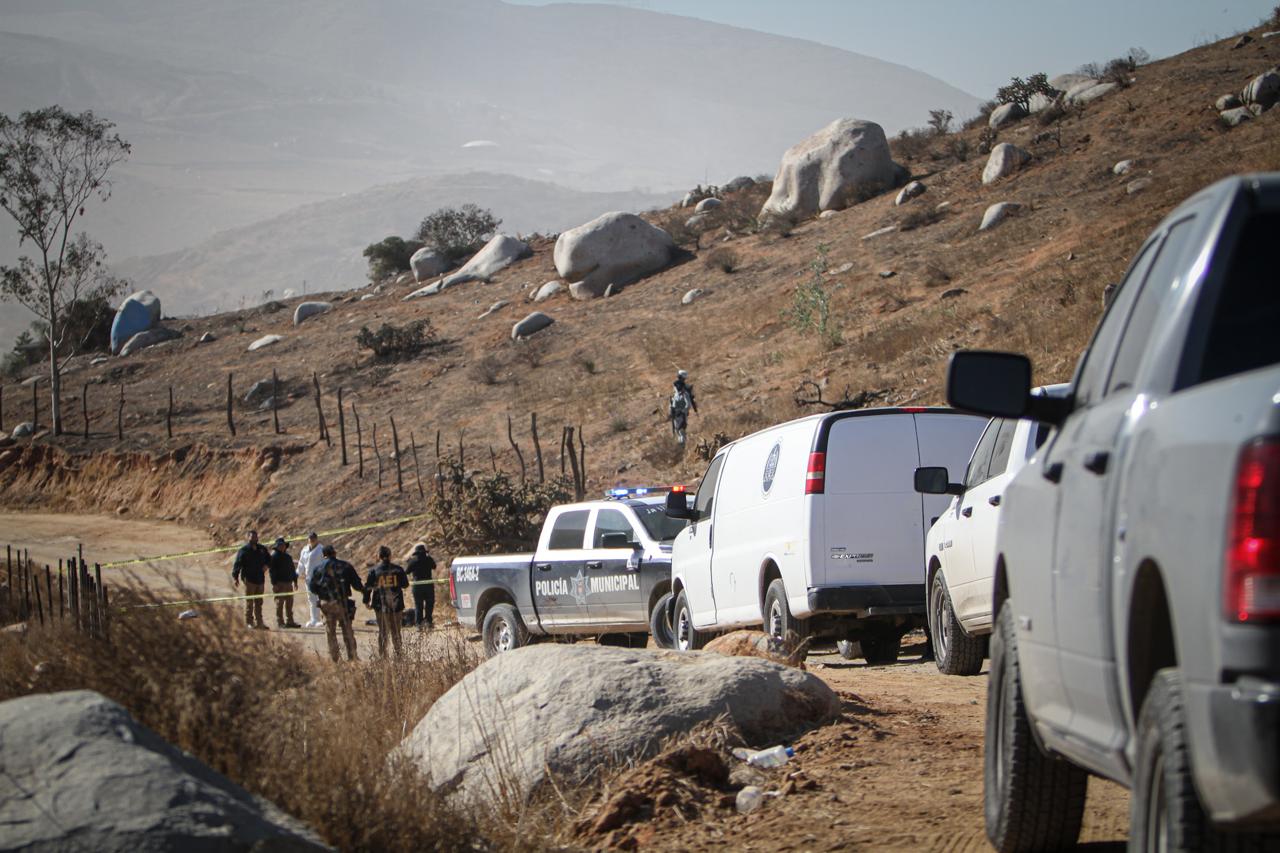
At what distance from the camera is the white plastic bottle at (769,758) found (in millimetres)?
7469

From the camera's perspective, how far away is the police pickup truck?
52.8 feet

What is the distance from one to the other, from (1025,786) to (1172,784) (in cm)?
192

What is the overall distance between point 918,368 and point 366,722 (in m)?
25.8

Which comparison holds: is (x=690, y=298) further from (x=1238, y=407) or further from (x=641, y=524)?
(x=1238, y=407)

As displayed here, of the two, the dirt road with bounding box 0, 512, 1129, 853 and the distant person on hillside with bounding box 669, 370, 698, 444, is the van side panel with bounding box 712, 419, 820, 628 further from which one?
the distant person on hillside with bounding box 669, 370, 698, 444

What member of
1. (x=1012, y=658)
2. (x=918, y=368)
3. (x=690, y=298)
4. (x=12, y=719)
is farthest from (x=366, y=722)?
(x=690, y=298)

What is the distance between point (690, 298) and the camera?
49.9 m

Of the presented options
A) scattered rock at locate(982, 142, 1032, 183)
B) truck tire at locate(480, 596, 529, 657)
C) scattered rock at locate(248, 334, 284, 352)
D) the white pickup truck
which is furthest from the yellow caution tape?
the white pickup truck

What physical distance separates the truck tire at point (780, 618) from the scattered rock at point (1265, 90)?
3462 centimetres

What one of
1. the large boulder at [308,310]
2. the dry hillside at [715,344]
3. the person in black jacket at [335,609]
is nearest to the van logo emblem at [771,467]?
the person in black jacket at [335,609]

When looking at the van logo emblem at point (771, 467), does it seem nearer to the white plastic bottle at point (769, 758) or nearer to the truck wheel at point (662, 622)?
the truck wheel at point (662, 622)

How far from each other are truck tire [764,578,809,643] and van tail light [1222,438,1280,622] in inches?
368

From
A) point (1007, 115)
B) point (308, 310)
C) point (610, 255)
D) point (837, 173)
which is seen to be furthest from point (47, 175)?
point (1007, 115)

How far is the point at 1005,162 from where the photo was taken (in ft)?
157
